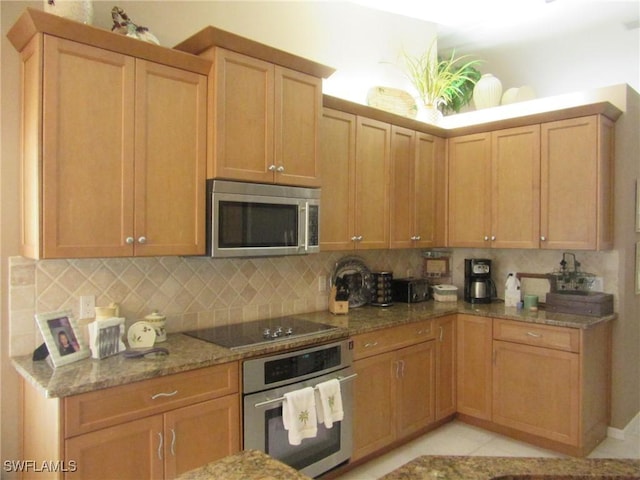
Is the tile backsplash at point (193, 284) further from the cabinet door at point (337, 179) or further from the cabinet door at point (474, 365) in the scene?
the cabinet door at point (474, 365)

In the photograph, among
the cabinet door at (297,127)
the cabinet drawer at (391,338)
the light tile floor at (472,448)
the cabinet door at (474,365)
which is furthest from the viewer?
the cabinet door at (474,365)

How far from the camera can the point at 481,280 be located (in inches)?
154

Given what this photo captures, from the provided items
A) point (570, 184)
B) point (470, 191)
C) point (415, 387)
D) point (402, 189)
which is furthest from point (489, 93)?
point (415, 387)

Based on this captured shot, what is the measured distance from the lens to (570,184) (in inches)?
133

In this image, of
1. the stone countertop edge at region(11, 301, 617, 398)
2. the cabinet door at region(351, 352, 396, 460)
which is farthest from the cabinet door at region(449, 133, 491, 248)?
the cabinet door at region(351, 352, 396, 460)

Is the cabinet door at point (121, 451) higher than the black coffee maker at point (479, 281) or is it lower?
lower

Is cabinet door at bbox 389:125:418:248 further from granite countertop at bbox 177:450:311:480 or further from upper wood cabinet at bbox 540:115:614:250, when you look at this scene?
granite countertop at bbox 177:450:311:480

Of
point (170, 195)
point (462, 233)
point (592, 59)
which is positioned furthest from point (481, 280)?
Result: point (170, 195)

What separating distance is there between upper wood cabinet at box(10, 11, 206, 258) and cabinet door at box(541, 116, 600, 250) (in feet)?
8.52

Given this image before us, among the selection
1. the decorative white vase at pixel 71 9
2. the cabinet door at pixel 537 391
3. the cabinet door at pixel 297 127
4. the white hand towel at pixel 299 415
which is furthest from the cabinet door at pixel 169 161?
the cabinet door at pixel 537 391

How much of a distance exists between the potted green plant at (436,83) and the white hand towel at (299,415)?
2627mm

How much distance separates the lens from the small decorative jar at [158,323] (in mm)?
2385

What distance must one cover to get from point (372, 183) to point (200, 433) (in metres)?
2.08

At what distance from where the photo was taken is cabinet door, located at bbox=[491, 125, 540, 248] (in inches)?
140
